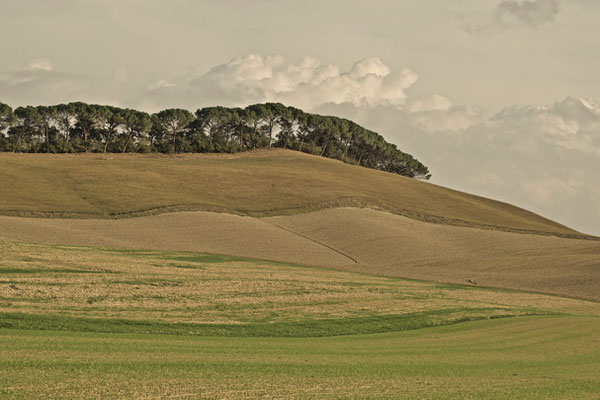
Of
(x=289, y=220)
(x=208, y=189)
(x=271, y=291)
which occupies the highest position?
(x=208, y=189)

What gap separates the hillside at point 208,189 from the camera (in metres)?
78.3

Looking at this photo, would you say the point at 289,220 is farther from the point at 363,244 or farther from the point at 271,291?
the point at 271,291

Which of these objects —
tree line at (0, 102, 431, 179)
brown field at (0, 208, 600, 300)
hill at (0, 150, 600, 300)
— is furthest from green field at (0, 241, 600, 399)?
tree line at (0, 102, 431, 179)

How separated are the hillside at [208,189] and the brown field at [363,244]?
496 cm

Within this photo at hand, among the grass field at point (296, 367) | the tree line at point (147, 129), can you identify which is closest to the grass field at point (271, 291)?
the grass field at point (296, 367)

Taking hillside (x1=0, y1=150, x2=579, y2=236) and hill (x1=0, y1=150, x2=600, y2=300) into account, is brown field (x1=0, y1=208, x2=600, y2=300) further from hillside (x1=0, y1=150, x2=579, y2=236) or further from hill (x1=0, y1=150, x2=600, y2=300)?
hillside (x1=0, y1=150, x2=579, y2=236)

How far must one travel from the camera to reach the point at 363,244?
69.8 m

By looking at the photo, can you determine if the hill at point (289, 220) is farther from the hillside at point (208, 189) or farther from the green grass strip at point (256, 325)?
the green grass strip at point (256, 325)

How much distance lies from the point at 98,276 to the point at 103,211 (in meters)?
35.7

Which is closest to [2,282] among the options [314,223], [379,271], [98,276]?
[98,276]

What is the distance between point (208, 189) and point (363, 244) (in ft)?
91.0

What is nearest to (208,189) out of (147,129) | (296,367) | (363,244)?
(363,244)

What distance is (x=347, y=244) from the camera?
6994 cm

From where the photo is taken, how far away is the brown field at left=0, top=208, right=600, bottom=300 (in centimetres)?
5844
